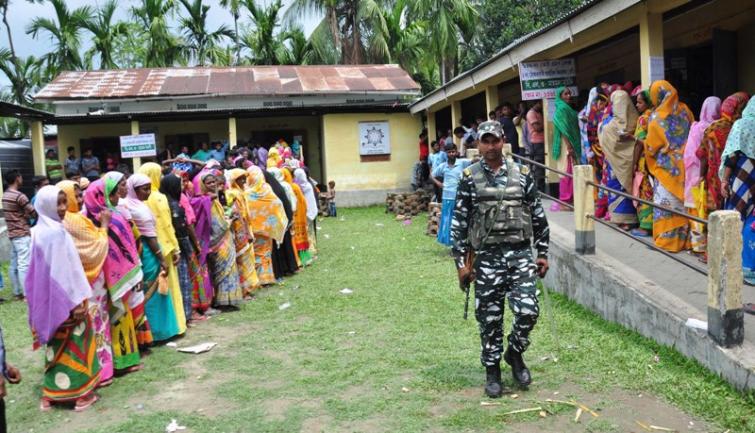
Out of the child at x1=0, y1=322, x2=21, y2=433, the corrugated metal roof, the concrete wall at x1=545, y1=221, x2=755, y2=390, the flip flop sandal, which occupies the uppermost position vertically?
the corrugated metal roof

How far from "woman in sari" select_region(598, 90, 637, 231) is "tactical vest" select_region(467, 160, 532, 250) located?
3.18 metres

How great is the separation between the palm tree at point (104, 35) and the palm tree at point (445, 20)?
12166 millimetres

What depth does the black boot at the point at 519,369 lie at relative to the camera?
4.68m

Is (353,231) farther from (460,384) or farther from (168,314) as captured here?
(460,384)

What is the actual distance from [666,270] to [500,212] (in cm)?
239

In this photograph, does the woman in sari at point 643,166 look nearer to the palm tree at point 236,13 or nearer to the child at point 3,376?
the child at point 3,376

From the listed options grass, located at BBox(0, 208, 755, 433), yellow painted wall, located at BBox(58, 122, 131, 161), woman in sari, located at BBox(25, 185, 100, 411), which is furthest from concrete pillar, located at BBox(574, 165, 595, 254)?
yellow painted wall, located at BBox(58, 122, 131, 161)

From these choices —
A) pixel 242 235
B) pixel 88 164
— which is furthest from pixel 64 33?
pixel 242 235

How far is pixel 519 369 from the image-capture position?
4.71 metres

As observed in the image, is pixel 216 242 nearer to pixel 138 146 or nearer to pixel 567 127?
pixel 567 127

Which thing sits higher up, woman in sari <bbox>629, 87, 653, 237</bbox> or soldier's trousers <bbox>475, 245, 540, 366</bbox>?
woman in sari <bbox>629, 87, 653, 237</bbox>

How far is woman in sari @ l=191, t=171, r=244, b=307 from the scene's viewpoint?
7.41m

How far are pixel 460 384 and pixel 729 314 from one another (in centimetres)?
181

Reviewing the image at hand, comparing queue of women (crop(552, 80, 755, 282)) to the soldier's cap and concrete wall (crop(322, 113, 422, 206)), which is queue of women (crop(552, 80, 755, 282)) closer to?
the soldier's cap
